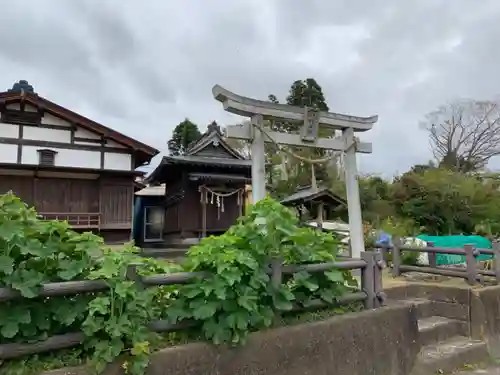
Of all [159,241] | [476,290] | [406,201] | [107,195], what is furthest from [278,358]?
[406,201]

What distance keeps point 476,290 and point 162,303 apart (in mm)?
5438

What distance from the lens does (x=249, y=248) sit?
11.8 feet

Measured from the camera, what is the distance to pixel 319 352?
3.86 meters

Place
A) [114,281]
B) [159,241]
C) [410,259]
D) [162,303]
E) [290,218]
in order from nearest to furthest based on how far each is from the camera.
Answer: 1. [114,281]
2. [162,303]
3. [290,218]
4. [410,259]
5. [159,241]

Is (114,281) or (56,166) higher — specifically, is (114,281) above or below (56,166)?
below

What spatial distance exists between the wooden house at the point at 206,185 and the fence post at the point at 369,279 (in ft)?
39.0

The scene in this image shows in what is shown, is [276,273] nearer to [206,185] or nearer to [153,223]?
[206,185]

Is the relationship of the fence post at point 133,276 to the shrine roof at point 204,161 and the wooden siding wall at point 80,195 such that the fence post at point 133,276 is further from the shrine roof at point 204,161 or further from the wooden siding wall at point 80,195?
the shrine roof at point 204,161

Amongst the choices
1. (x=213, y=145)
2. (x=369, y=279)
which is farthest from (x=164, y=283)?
(x=213, y=145)

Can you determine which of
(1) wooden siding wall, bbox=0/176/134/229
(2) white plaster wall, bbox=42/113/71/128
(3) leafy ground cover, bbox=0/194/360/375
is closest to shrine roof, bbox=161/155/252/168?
(1) wooden siding wall, bbox=0/176/134/229

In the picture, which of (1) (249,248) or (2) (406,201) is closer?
(1) (249,248)

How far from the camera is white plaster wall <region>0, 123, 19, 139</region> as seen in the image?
12859mm

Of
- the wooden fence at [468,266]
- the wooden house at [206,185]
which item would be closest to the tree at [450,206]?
the wooden house at [206,185]

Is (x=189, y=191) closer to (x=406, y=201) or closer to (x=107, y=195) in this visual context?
(x=107, y=195)
